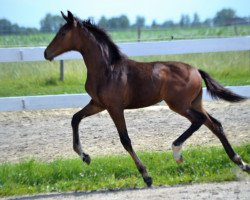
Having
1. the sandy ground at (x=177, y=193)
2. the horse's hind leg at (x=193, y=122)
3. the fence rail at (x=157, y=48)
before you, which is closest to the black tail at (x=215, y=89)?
the horse's hind leg at (x=193, y=122)

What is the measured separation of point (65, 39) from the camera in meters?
7.55

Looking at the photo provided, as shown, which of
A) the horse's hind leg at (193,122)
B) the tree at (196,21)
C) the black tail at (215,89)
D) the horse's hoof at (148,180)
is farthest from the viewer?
the tree at (196,21)

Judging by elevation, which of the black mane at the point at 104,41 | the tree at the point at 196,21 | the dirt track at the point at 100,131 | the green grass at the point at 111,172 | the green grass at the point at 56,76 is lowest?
the tree at the point at 196,21

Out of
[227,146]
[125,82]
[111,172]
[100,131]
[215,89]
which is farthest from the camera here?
[100,131]

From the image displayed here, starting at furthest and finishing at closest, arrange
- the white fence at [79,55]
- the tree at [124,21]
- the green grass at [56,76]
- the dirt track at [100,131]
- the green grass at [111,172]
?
the tree at [124,21] < the green grass at [56,76] < the white fence at [79,55] < the dirt track at [100,131] < the green grass at [111,172]

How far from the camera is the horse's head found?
24.7 feet

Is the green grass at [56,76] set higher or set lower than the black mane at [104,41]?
lower

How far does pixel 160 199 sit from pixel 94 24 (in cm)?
248

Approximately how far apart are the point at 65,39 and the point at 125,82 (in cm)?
91

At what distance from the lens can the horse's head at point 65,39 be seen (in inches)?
296

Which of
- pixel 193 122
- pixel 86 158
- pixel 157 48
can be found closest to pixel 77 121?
pixel 86 158

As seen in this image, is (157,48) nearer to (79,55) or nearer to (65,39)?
(79,55)

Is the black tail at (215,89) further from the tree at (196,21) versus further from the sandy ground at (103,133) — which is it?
the tree at (196,21)

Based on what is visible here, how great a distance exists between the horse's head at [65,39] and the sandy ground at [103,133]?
1691mm
